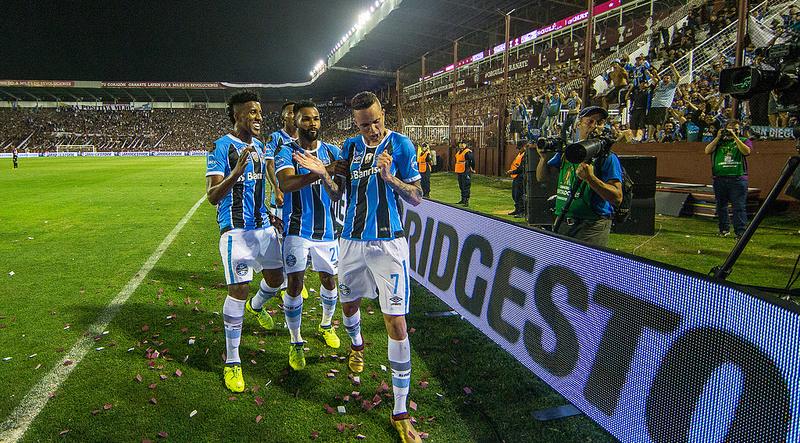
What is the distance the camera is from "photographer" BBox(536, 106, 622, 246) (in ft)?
13.2

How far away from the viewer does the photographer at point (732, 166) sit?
8477 mm

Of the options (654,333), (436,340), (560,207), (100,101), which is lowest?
(436,340)

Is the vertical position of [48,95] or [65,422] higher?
[48,95]

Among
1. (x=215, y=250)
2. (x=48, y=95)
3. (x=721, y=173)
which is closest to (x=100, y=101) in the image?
(x=48, y=95)

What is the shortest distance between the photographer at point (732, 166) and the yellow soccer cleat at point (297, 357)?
27.5ft

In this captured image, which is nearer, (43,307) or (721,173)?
(43,307)

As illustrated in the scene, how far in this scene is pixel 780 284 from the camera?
6.29 meters

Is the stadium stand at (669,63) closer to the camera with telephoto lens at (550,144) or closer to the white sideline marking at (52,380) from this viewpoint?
the camera with telephoto lens at (550,144)

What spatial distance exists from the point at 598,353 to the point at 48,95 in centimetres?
9475

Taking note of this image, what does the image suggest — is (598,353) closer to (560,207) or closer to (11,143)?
(560,207)

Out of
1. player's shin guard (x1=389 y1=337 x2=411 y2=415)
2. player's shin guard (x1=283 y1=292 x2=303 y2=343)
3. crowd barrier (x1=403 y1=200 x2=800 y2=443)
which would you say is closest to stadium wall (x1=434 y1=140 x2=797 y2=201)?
crowd barrier (x1=403 y1=200 x2=800 y2=443)

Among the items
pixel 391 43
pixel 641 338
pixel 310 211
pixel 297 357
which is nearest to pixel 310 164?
pixel 310 211

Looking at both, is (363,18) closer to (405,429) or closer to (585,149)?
(585,149)

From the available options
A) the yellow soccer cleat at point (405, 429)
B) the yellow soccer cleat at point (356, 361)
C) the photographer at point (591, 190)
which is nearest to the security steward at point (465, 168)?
the photographer at point (591, 190)
